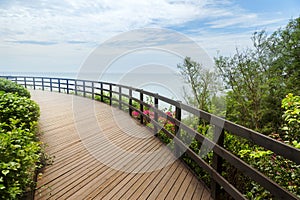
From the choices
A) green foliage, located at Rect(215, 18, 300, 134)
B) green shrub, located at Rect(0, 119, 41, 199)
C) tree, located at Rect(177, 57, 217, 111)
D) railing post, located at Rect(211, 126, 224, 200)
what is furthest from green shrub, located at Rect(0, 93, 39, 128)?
green foliage, located at Rect(215, 18, 300, 134)

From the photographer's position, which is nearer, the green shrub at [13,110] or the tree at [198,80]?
the green shrub at [13,110]

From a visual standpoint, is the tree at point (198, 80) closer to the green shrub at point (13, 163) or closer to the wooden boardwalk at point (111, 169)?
the wooden boardwalk at point (111, 169)

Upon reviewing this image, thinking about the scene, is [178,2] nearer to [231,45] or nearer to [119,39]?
[119,39]

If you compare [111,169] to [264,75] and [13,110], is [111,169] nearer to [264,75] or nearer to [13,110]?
[13,110]

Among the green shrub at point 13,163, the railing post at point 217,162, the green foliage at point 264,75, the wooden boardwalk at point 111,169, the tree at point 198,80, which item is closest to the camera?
the green shrub at point 13,163

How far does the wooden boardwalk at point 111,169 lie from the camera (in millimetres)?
2088

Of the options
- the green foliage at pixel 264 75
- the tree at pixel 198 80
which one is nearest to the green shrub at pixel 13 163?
the tree at pixel 198 80

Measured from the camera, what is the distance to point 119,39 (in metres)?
4.17

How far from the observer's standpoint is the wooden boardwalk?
2088mm

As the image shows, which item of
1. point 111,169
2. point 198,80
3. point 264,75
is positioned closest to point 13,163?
point 111,169

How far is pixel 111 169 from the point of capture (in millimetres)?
2602

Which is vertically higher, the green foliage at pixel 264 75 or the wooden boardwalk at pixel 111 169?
the green foliage at pixel 264 75

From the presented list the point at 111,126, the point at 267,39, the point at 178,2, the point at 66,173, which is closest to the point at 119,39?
the point at 111,126

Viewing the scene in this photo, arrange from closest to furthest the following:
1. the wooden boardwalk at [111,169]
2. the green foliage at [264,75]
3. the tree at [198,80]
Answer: the wooden boardwalk at [111,169]
the green foliage at [264,75]
the tree at [198,80]
